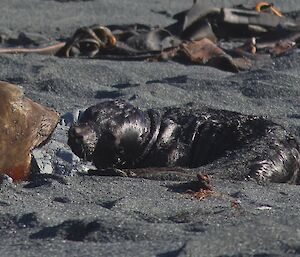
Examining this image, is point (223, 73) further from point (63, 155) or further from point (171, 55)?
point (63, 155)

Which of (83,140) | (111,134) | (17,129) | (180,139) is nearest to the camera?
(17,129)

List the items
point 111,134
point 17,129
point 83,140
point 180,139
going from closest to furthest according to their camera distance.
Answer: point 17,129
point 83,140
point 111,134
point 180,139

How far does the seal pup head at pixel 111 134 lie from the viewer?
489cm

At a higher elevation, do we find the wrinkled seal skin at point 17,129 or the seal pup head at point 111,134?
the wrinkled seal skin at point 17,129

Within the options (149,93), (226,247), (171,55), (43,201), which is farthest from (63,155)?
(171,55)

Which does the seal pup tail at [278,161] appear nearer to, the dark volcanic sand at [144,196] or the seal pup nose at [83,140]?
the dark volcanic sand at [144,196]

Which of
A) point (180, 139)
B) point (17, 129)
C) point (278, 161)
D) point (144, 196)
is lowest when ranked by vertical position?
point (180, 139)

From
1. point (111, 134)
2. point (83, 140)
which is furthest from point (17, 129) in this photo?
Result: point (111, 134)

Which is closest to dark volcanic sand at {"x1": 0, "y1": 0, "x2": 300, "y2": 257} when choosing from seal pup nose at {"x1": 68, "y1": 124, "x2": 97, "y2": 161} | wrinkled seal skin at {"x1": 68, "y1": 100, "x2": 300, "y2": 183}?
seal pup nose at {"x1": 68, "y1": 124, "x2": 97, "y2": 161}

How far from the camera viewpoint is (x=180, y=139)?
17.6ft

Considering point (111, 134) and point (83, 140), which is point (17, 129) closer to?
point (83, 140)

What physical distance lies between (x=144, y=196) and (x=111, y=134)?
116 cm

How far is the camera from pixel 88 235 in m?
3.29

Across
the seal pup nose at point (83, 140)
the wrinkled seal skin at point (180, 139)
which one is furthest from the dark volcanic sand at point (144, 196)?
the wrinkled seal skin at point (180, 139)
